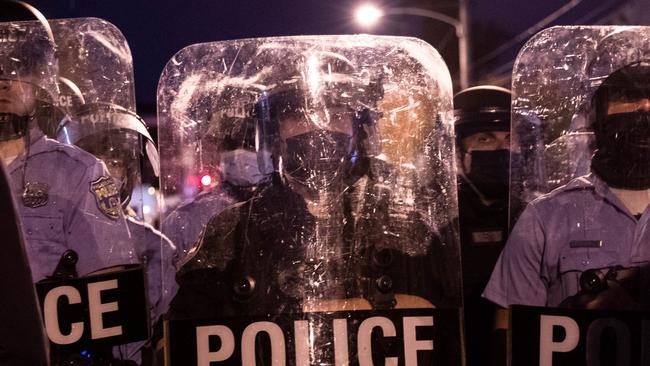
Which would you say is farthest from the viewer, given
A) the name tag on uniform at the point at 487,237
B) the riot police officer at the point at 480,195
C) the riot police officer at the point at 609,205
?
the name tag on uniform at the point at 487,237

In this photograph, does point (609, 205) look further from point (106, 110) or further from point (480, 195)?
point (480, 195)

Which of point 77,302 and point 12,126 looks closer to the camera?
point 77,302

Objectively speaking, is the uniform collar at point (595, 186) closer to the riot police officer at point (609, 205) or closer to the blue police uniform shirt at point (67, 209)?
the riot police officer at point (609, 205)

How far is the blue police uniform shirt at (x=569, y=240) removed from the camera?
2.81 m

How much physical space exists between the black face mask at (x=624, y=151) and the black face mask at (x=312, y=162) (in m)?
0.81

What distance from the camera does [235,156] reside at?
2.70 metres

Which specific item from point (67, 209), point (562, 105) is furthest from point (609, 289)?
point (67, 209)

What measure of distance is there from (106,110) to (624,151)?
1.58m

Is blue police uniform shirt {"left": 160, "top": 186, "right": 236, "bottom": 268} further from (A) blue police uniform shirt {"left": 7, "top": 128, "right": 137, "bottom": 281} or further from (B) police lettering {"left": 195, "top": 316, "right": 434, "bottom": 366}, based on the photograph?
(A) blue police uniform shirt {"left": 7, "top": 128, "right": 137, "bottom": 281}

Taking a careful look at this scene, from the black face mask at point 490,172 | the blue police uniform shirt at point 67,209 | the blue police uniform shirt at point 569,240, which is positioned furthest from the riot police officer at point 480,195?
the blue police uniform shirt at point 67,209

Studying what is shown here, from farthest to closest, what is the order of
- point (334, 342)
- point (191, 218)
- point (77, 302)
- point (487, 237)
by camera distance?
point (487, 237), point (77, 302), point (191, 218), point (334, 342)

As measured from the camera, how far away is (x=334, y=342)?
253 cm

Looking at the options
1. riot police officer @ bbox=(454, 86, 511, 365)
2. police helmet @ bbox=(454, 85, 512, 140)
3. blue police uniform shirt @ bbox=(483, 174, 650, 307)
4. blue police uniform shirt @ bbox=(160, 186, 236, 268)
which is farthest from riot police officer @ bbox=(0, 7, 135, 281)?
police helmet @ bbox=(454, 85, 512, 140)

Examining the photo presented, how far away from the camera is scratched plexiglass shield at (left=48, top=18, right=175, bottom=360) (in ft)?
9.96
